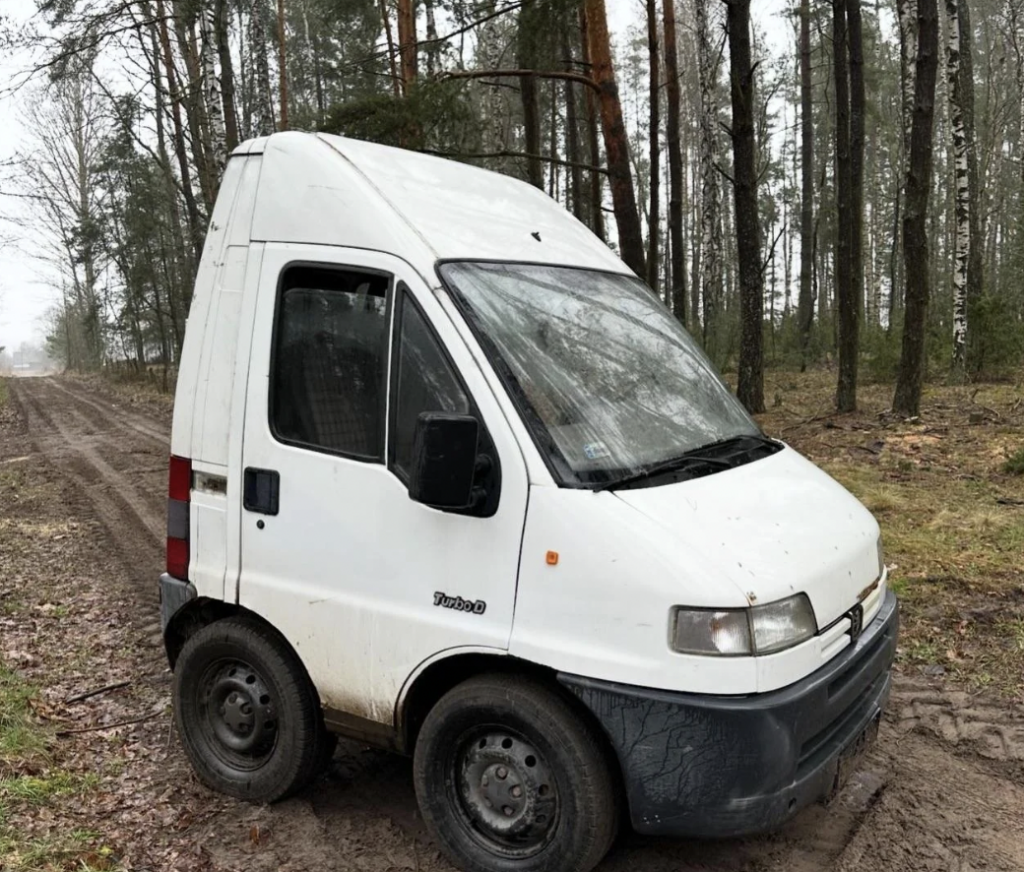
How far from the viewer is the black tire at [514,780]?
2920mm

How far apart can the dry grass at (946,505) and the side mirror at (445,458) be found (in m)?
3.57

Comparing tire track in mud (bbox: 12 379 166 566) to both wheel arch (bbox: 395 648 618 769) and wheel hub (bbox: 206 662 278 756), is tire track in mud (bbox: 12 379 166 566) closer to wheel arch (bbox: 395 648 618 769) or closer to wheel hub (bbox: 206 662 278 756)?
wheel hub (bbox: 206 662 278 756)

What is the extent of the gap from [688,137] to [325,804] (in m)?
38.3

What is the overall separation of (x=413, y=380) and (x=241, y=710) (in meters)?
1.85

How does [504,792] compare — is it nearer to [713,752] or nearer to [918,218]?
[713,752]

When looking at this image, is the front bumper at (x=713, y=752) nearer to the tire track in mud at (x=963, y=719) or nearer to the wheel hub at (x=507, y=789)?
the wheel hub at (x=507, y=789)

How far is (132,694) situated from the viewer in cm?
510

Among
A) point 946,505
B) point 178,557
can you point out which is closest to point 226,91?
point 946,505

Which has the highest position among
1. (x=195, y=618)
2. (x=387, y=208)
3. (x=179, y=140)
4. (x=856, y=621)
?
(x=179, y=140)

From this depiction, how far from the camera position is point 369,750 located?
14.4 feet

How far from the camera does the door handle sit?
3.60 meters

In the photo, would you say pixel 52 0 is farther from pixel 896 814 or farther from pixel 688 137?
pixel 688 137

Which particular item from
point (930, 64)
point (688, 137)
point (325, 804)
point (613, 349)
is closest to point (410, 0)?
point (930, 64)

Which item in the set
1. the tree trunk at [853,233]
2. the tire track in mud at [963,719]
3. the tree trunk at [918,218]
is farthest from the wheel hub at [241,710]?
the tree trunk at [853,233]
